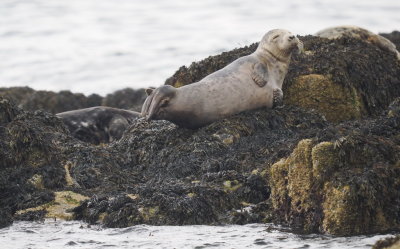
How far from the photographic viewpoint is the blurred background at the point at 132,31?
26.4m

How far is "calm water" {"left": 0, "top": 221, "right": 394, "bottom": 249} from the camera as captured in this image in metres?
5.56

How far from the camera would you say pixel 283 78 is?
34.9ft

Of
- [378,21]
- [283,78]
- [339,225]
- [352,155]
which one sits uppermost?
[378,21]

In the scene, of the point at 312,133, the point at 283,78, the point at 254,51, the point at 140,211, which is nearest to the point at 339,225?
the point at 312,133

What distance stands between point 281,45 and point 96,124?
3323mm

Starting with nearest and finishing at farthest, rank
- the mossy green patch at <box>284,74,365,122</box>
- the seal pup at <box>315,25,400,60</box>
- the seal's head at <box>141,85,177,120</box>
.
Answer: the seal's head at <box>141,85,177,120</box>
the mossy green patch at <box>284,74,365,122</box>
the seal pup at <box>315,25,400,60</box>

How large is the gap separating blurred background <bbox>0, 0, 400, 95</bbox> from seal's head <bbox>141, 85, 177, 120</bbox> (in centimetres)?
1432

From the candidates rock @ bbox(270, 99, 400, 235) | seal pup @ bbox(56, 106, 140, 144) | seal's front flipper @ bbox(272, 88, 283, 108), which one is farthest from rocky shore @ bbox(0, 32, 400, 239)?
seal pup @ bbox(56, 106, 140, 144)

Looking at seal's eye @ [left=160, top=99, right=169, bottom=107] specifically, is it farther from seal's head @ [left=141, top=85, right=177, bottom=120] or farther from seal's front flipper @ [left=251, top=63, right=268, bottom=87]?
seal's front flipper @ [left=251, top=63, right=268, bottom=87]

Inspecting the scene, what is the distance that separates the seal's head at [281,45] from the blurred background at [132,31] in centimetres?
1333

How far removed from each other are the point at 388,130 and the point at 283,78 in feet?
13.1

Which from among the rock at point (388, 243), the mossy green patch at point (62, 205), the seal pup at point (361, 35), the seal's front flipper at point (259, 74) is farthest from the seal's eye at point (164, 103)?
the rock at point (388, 243)

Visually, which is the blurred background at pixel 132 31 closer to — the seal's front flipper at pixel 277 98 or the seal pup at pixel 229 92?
the seal pup at pixel 229 92

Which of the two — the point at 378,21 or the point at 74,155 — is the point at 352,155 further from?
the point at 378,21
